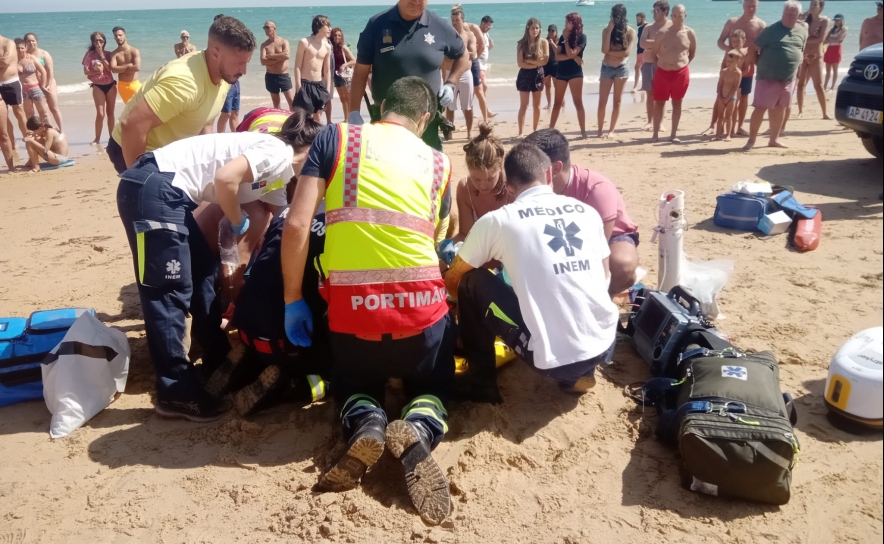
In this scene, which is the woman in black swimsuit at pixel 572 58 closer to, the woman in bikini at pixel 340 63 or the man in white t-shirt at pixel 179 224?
the woman in bikini at pixel 340 63

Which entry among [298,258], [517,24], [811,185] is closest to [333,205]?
[298,258]

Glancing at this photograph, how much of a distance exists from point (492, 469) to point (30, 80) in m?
10.5

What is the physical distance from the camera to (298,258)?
294 centimetres

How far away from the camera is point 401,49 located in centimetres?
483

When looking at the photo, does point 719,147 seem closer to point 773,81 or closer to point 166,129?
point 773,81

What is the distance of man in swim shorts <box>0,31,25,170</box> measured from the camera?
8796 mm

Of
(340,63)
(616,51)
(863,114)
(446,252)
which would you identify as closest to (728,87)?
(616,51)

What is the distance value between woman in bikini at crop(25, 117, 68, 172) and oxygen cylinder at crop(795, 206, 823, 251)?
9217 mm

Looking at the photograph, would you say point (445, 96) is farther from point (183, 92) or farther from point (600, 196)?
point (183, 92)

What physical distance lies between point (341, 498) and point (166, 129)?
2.45 metres

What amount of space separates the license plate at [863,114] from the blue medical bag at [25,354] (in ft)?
12.4

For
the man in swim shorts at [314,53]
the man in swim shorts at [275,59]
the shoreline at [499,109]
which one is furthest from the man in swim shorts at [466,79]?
the man in swim shorts at [275,59]

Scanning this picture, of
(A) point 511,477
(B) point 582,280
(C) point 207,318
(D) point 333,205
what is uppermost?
(D) point 333,205

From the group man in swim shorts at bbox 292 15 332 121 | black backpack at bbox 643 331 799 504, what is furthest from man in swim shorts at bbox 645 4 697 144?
black backpack at bbox 643 331 799 504
